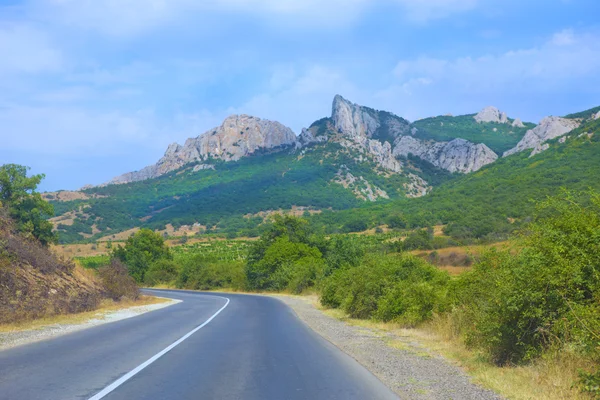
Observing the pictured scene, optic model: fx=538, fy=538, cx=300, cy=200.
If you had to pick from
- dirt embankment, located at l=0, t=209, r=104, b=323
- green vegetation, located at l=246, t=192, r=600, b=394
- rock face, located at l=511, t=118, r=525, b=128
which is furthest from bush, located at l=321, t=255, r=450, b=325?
rock face, located at l=511, t=118, r=525, b=128

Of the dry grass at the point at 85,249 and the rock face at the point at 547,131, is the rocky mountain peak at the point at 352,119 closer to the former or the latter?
the rock face at the point at 547,131

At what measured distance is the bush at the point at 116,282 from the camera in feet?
107

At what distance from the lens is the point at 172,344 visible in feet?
43.8

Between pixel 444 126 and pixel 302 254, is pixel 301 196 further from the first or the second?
pixel 444 126

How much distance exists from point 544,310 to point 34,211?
2664cm

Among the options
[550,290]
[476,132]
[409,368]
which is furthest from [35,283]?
[476,132]

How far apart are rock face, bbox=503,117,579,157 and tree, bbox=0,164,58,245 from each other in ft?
340

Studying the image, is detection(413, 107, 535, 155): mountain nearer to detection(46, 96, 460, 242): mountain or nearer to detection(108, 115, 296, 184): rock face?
detection(46, 96, 460, 242): mountain

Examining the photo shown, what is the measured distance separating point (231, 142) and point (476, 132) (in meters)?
84.2

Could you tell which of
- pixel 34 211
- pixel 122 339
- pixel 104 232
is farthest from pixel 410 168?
pixel 122 339

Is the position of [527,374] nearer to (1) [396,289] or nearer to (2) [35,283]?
(1) [396,289]

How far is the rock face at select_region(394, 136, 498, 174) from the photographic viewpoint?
152 m

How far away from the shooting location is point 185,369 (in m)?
9.61

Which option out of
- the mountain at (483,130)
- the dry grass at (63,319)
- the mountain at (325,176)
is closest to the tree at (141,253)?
the mountain at (325,176)
